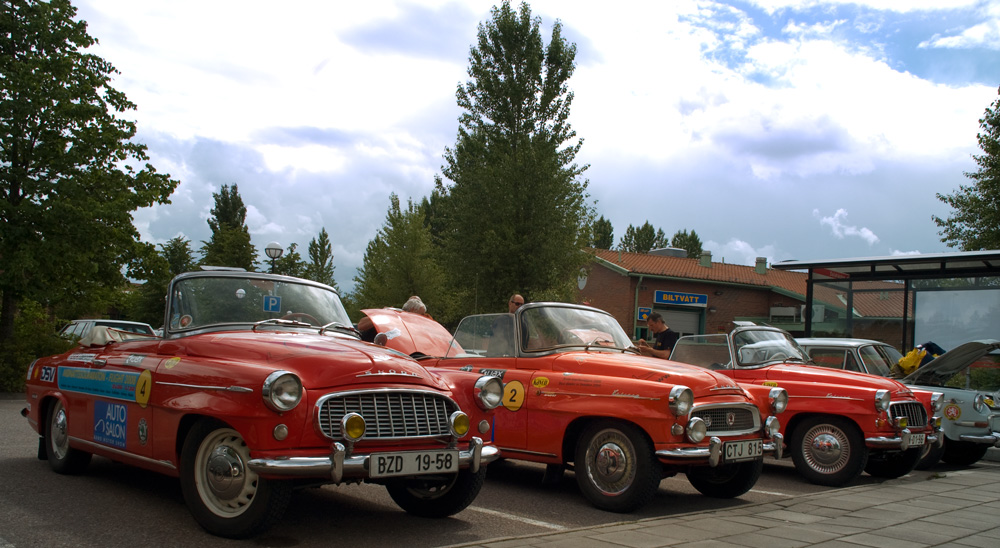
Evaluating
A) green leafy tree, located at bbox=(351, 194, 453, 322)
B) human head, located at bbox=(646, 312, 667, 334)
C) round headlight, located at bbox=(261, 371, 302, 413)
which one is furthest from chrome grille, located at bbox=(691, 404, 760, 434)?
green leafy tree, located at bbox=(351, 194, 453, 322)

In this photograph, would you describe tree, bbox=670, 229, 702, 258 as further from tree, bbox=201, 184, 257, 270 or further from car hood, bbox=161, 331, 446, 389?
car hood, bbox=161, 331, 446, 389

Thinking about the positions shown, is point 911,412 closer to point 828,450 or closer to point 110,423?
point 828,450

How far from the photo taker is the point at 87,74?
715 inches

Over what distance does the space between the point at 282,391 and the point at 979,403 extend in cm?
1019

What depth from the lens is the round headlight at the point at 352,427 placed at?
15.4 feet

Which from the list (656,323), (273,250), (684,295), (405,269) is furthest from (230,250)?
(656,323)

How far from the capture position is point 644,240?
8181cm

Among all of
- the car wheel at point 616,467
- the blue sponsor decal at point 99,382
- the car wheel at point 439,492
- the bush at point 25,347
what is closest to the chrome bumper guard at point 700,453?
the car wheel at point 616,467

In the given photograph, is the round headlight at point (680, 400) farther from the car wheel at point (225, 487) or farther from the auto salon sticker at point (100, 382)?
the auto salon sticker at point (100, 382)

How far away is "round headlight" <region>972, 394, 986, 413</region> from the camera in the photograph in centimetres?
1091

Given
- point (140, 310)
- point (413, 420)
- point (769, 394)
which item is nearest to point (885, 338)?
point (769, 394)

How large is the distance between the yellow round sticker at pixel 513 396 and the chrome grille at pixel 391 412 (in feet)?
6.86

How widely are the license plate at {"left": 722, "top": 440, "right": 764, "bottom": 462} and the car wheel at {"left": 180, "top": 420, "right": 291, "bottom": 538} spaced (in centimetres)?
362

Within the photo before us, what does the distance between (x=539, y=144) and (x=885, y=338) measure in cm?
1133
